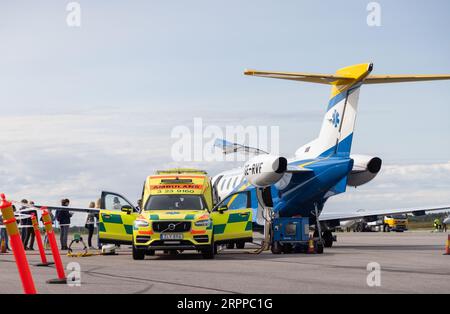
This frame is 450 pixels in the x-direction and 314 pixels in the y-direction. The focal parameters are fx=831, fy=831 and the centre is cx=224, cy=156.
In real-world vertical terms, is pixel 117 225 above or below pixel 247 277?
above

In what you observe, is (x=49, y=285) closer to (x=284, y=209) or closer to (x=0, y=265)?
(x=0, y=265)

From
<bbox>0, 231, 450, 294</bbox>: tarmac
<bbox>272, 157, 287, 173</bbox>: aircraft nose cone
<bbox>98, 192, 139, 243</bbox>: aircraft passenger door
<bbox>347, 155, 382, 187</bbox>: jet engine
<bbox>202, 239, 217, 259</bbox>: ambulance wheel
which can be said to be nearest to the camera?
<bbox>0, 231, 450, 294</bbox>: tarmac

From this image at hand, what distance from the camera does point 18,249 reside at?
400 inches

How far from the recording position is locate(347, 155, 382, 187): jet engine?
28.8 metres

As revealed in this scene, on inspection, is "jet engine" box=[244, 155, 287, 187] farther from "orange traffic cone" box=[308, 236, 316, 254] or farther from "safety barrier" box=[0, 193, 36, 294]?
"safety barrier" box=[0, 193, 36, 294]

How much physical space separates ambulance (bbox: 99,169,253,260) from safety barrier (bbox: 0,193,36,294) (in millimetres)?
11576

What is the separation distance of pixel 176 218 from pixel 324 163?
7988 mm

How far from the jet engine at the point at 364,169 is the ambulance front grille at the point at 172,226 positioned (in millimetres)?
9018

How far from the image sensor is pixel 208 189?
81.1 feet

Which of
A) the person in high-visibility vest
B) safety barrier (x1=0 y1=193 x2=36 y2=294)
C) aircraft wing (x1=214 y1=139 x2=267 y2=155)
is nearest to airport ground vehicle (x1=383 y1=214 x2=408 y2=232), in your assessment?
the person in high-visibility vest

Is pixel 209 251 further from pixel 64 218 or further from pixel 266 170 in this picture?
pixel 64 218

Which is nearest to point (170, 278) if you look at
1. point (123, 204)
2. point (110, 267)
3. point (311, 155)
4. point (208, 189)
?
point (110, 267)

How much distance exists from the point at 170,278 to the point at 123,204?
10797 mm

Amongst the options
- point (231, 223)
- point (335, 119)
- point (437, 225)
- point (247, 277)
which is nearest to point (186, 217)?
point (231, 223)
